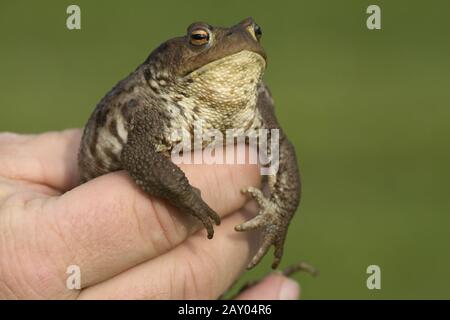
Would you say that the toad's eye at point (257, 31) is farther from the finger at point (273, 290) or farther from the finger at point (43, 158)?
the finger at point (273, 290)

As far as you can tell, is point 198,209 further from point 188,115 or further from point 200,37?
point 200,37

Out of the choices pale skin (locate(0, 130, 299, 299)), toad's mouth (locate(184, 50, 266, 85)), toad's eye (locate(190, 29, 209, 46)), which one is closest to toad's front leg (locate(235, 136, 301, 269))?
pale skin (locate(0, 130, 299, 299))

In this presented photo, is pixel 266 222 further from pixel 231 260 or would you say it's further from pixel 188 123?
pixel 188 123

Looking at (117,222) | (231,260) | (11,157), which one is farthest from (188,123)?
(11,157)

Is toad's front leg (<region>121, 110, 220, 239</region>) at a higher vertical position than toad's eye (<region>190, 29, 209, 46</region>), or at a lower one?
lower

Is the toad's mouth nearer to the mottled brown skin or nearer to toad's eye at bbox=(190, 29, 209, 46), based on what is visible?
the mottled brown skin

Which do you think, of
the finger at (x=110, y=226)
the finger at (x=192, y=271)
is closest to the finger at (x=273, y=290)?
the finger at (x=192, y=271)
